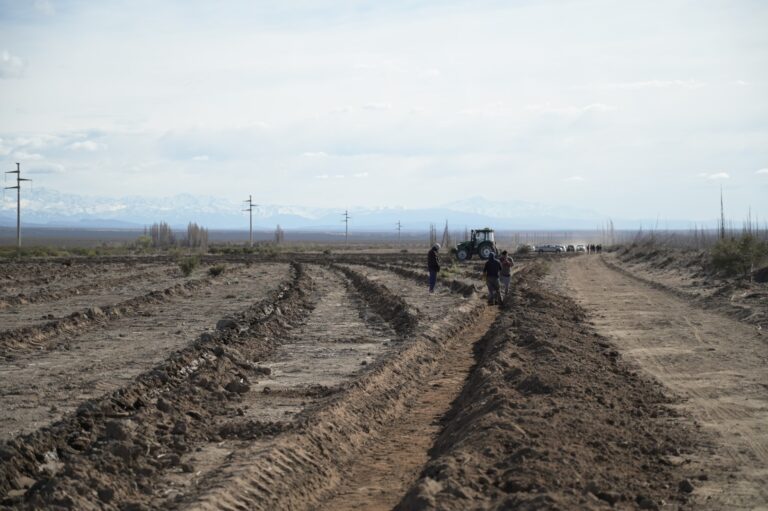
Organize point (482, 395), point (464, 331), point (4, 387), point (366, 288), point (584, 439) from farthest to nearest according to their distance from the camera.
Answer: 1. point (366, 288)
2. point (464, 331)
3. point (4, 387)
4. point (482, 395)
5. point (584, 439)

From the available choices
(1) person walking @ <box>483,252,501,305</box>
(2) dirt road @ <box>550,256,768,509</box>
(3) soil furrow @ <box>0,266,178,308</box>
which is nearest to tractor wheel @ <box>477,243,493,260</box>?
(3) soil furrow @ <box>0,266,178,308</box>

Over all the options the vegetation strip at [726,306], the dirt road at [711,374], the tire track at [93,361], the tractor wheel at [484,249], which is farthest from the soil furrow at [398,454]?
the tractor wheel at [484,249]

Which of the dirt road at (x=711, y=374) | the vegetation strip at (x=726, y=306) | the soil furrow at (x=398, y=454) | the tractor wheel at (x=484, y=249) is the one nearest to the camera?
the dirt road at (x=711, y=374)

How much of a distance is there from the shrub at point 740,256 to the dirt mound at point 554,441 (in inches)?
866

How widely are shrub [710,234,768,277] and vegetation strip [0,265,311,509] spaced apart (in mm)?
25309

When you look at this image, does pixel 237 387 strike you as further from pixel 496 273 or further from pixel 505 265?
pixel 505 265

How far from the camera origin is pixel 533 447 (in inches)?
328

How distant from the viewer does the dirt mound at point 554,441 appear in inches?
283

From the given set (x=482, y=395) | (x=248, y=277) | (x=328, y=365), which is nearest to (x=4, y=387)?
(x=328, y=365)

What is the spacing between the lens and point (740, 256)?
34.8m

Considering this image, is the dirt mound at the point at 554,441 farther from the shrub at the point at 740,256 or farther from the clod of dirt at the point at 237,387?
the shrub at the point at 740,256

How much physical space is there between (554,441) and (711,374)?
21.0 ft

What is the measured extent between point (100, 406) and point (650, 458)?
21.1 feet

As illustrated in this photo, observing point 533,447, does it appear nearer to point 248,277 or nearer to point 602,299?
point 602,299
